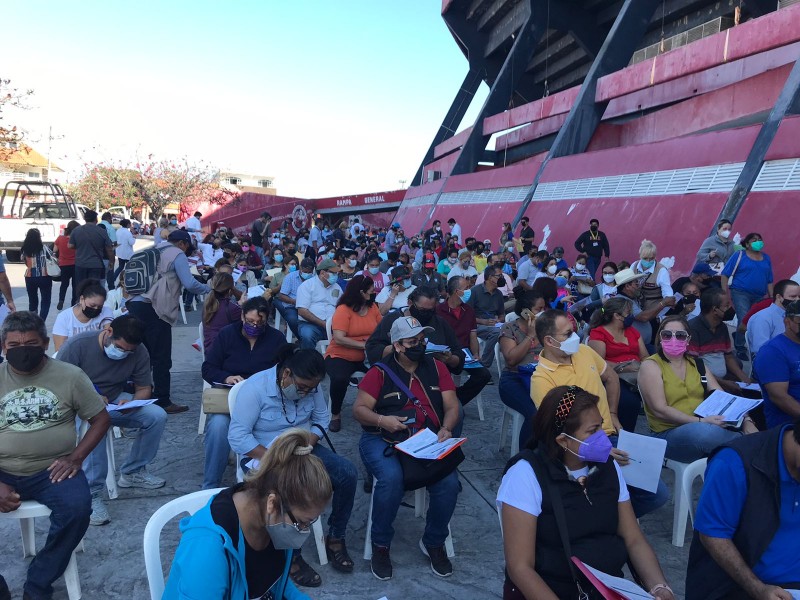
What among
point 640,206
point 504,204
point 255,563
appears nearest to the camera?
point 255,563

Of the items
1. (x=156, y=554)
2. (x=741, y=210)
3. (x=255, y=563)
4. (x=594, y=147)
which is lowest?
(x=156, y=554)

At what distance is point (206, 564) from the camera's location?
1.89 meters

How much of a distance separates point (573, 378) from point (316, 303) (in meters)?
4.01

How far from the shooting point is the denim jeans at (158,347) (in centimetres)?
614

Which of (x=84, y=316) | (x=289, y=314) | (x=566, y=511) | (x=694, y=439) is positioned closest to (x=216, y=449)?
(x=84, y=316)

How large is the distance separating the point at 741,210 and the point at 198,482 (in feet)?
29.7

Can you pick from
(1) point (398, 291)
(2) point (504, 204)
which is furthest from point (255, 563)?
(2) point (504, 204)

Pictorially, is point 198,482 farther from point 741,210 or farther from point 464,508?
point 741,210

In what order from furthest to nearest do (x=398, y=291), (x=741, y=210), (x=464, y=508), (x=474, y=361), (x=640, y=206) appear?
1. (x=640, y=206)
2. (x=741, y=210)
3. (x=398, y=291)
4. (x=474, y=361)
5. (x=464, y=508)

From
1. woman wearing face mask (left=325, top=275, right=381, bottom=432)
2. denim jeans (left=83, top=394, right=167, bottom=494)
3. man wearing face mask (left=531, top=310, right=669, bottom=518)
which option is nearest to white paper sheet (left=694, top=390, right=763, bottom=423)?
man wearing face mask (left=531, top=310, right=669, bottom=518)

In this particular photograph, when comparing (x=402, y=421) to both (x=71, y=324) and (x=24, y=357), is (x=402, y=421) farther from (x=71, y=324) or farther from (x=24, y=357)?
(x=71, y=324)

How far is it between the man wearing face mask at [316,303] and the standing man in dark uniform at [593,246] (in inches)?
245

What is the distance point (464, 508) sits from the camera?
14.8 feet

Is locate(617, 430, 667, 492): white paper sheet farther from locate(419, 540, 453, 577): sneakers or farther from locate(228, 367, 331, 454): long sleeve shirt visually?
locate(228, 367, 331, 454): long sleeve shirt
